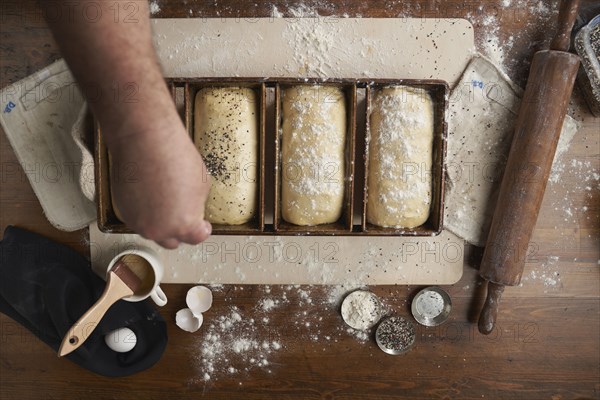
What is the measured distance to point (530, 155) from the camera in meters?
1.26

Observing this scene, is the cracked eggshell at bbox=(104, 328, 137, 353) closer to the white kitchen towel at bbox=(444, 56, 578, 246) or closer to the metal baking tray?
the metal baking tray

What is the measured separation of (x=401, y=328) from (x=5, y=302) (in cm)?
112

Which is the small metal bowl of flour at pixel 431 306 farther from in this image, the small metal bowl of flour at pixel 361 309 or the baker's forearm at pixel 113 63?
the baker's forearm at pixel 113 63

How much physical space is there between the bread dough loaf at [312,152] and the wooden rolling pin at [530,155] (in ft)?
1.45

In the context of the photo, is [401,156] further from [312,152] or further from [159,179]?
[159,179]

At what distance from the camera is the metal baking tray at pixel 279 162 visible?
3.90ft

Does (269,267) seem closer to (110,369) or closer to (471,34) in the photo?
(110,369)

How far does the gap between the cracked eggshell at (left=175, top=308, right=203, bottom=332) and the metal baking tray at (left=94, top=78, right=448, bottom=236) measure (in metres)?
0.33

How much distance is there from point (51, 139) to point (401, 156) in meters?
0.95

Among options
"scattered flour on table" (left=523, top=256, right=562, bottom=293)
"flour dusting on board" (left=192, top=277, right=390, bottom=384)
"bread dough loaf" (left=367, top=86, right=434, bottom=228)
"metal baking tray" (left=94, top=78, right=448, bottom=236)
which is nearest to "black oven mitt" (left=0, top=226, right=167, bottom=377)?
"flour dusting on board" (left=192, top=277, right=390, bottom=384)

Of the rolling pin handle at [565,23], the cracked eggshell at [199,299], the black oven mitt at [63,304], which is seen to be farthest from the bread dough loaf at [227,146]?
the rolling pin handle at [565,23]

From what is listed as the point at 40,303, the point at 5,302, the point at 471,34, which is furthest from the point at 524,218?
the point at 5,302

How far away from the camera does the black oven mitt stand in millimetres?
1334

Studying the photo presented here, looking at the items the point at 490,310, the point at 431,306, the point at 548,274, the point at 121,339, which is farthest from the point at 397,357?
the point at 121,339
